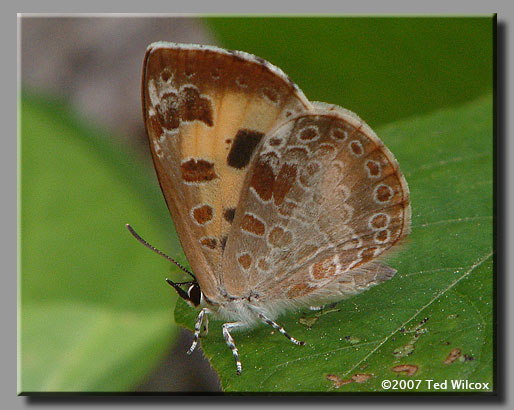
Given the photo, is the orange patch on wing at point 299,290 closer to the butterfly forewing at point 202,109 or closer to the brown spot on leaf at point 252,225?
the brown spot on leaf at point 252,225

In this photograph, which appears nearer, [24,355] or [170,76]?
[170,76]

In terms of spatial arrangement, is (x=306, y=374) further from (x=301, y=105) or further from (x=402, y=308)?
(x=301, y=105)

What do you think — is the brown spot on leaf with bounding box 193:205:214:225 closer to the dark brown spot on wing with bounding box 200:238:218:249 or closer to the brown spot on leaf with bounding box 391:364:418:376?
the dark brown spot on wing with bounding box 200:238:218:249

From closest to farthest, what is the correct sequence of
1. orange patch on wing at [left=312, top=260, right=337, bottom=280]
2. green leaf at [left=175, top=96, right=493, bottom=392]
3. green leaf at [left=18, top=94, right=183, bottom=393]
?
green leaf at [left=175, top=96, right=493, bottom=392]
orange patch on wing at [left=312, top=260, right=337, bottom=280]
green leaf at [left=18, top=94, right=183, bottom=393]

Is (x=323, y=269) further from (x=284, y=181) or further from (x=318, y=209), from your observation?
(x=284, y=181)

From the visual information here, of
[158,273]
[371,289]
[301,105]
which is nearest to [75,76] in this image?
[158,273]

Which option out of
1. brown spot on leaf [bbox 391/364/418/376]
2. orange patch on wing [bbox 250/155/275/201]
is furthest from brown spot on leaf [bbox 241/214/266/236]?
brown spot on leaf [bbox 391/364/418/376]
